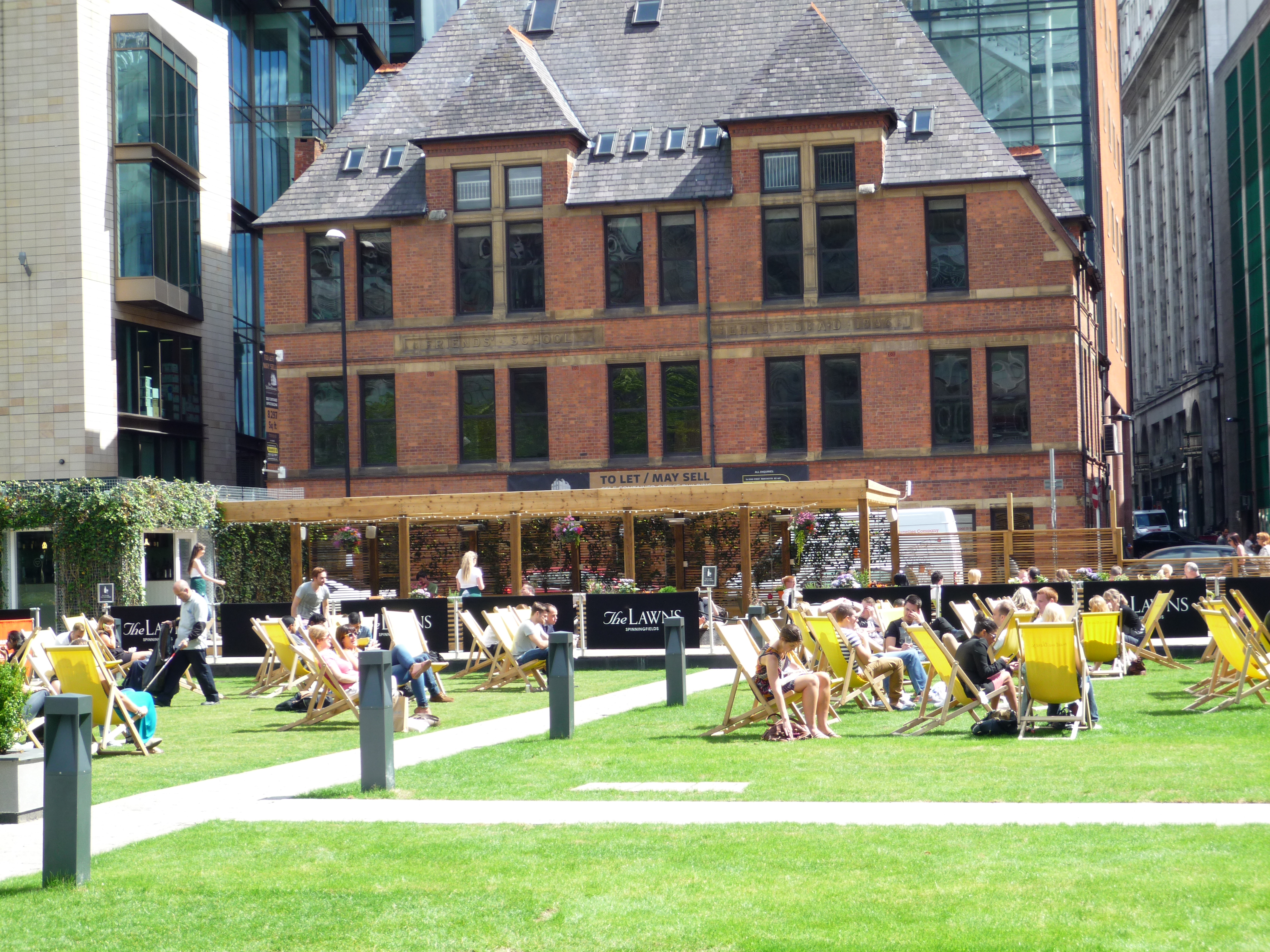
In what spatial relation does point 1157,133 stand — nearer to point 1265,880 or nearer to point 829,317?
point 829,317

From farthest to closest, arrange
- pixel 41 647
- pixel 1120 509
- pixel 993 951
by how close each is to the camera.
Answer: pixel 1120 509, pixel 41 647, pixel 993 951

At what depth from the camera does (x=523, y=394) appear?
1542 inches

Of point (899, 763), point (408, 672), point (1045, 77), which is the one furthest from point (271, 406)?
point (1045, 77)

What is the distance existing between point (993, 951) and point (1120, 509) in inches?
Result: 2138

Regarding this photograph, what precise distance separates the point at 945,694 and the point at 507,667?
7.82 m

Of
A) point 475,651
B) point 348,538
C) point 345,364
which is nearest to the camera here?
point 475,651

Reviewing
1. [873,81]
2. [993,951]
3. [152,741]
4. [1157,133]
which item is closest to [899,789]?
[993,951]

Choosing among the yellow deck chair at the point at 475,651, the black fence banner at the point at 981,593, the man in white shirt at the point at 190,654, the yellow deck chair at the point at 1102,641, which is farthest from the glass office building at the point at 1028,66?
the man in white shirt at the point at 190,654

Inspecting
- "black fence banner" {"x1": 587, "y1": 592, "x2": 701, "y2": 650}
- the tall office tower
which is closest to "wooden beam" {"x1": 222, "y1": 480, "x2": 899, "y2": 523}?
"black fence banner" {"x1": 587, "y1": 592, "x2": 701, "y2": 650}

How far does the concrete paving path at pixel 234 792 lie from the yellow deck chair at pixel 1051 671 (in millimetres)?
4603

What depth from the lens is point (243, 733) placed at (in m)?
15.8

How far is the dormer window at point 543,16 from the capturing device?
43.8m

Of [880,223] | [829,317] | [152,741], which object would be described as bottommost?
[152,741]

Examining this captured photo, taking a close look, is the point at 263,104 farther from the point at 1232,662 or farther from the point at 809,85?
the point at 1232,662
